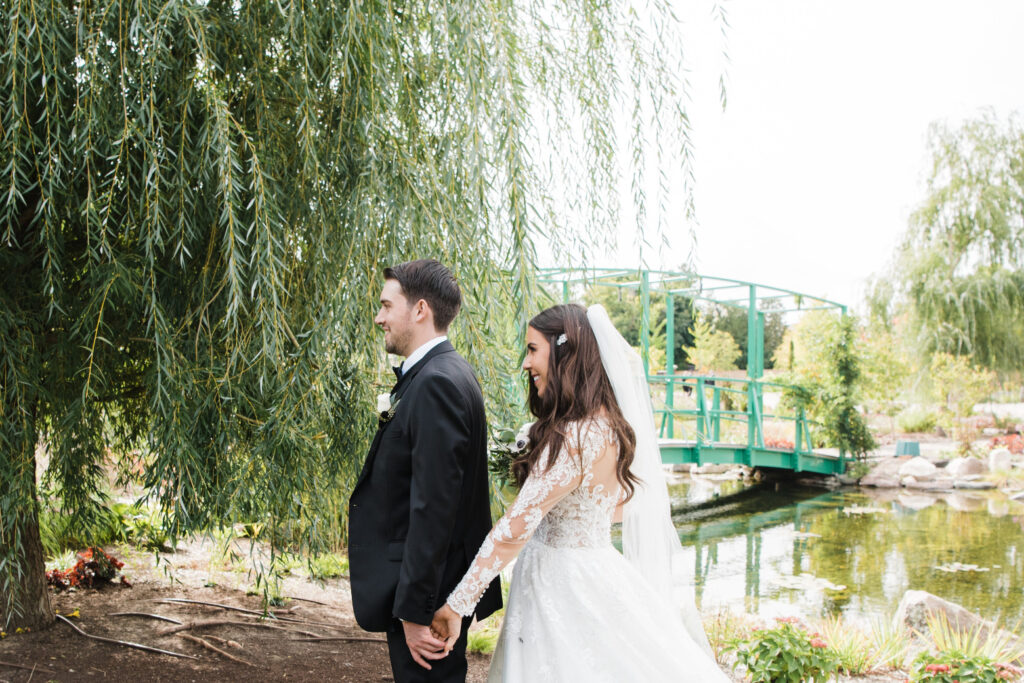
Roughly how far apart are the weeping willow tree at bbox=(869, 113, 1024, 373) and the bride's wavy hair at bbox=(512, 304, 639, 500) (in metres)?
18.1

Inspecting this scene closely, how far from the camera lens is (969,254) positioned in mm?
18422

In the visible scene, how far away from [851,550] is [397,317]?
962cm

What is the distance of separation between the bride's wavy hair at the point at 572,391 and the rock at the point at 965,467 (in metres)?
15.6

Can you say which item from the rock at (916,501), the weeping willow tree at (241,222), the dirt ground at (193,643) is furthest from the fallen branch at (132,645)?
the rock at (916,501)

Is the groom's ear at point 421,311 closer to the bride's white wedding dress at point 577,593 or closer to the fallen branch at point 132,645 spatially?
the bride's white wedding dress at point 577,593

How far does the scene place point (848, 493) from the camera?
14508 millimetres

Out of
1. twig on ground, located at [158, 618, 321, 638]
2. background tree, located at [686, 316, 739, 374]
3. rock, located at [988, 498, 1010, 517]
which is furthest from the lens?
background tree, located at [686, 316, 739, 374]

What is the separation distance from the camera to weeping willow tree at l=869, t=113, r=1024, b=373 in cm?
1759

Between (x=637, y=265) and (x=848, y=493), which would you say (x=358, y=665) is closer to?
(x=637, y=265)

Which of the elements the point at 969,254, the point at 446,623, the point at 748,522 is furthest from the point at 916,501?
the point at 446,623

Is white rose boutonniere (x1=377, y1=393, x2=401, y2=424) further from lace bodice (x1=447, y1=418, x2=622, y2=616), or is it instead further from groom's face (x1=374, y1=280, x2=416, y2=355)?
lace bodice (x1=447, y1=418, x2=622, y2=616)

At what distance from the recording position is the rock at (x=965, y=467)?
15.2m

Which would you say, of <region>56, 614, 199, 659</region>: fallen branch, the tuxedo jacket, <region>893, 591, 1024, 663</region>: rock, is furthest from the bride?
<region>893, 591, 1024, 663</region>: rock

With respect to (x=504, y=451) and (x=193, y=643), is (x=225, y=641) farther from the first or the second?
(x=504, y=451)
